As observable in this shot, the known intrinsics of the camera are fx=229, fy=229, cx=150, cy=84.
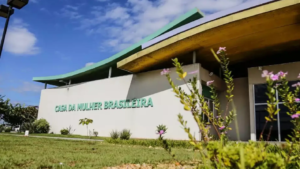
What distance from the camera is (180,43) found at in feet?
45.8

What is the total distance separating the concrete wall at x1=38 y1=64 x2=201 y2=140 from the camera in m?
15.3

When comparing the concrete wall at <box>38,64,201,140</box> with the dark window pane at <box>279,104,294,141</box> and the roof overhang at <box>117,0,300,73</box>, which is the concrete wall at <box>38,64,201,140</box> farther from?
the dark window pane at <box>279,104,294,141</box>

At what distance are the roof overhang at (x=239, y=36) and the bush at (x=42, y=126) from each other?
1220 centimetres

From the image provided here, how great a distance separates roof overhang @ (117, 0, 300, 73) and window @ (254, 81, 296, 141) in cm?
257

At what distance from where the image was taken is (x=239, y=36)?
1259cm

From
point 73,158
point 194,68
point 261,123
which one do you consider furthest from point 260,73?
point 73,158

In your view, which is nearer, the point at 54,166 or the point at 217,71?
the point at 54,166

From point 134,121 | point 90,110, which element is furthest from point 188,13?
point 90,110

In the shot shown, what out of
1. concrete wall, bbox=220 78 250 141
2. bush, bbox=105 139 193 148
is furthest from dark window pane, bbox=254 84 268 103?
bush, bbox=105 139 193 148

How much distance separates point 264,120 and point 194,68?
5.19 m

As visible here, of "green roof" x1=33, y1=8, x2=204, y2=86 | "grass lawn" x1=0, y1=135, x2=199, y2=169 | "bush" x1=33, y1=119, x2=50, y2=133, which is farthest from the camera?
"bush" x1=33, y1=119, x2=50, y2=133

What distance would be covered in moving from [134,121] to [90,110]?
5360mm

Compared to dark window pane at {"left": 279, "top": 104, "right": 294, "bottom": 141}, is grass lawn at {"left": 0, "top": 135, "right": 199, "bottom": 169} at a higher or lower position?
lower

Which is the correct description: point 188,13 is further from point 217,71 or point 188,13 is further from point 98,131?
point 98,131
